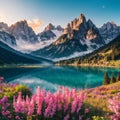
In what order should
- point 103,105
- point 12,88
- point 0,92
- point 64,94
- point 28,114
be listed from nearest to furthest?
point 28,114
point 64,94
point 103,105
point 0,92
point 12,88

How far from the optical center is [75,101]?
1359 centimetres

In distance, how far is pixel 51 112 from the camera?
13.4 metres

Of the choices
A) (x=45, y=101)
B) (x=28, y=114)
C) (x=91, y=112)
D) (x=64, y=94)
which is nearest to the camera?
(x=28, y=114)

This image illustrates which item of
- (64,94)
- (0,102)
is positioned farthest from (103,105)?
(0,102)

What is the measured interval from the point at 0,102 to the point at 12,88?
7303 millimetres

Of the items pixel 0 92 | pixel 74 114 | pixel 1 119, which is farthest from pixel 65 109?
pixel 0 92

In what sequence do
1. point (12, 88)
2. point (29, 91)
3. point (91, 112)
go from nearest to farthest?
point (91, 112)
point (12, 88)
point (29, 91)

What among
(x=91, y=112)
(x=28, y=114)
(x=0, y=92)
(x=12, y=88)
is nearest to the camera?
(x=28, y=114)

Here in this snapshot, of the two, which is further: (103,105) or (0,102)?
(103,105)

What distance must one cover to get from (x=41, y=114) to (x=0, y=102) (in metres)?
2.12

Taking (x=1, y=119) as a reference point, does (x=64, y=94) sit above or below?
above

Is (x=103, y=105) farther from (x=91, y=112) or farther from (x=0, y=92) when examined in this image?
(x=0, y=92)

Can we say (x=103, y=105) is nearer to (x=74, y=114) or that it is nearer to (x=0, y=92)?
(x=74, y=114)

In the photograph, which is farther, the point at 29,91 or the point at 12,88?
the point at 29,91
